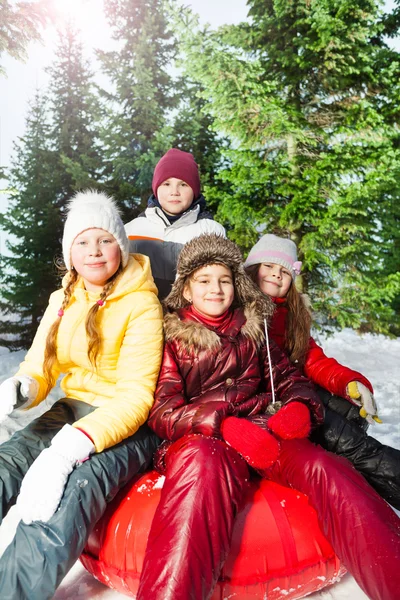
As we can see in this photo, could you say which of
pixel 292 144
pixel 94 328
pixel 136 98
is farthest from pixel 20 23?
pixel 94 328

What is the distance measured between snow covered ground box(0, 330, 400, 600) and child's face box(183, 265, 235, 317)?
1.41 metres

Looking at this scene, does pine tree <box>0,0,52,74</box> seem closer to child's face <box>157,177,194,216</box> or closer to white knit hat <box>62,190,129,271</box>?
child's face <box>157,177,194,216</box>

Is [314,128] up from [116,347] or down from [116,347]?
up

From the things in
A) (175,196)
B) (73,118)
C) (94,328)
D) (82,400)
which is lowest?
(82,400)

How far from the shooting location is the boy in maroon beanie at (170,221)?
317 cm

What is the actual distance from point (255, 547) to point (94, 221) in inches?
65.2

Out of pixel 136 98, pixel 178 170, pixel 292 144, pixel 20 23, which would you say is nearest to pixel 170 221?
pixel 178 170

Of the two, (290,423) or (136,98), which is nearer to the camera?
(290,423)

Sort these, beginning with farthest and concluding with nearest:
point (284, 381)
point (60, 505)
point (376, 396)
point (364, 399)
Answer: point (376, 396), point (364, 399), point (284, 381), point (60, 505)

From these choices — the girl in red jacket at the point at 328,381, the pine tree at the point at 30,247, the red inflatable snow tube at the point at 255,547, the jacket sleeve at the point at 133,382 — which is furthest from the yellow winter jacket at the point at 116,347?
the pine tree at the point at 30,247

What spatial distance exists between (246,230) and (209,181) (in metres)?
1.80

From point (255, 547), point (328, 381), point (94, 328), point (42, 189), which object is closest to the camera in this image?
point (255, 547)

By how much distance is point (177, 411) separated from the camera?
209 cm

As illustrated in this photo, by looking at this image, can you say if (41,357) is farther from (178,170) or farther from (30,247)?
(30,247)
